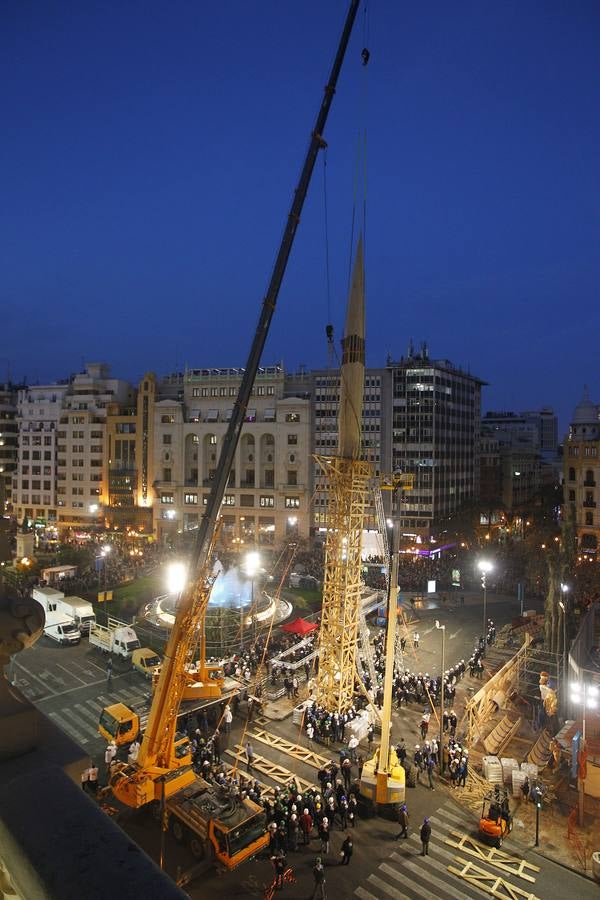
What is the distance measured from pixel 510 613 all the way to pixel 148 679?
32995 millimetres

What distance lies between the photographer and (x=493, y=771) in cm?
2444

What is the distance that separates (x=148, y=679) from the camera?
34438mm

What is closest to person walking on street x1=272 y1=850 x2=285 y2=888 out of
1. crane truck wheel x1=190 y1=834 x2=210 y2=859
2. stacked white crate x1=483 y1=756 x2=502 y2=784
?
crane truck wheel x1=190 y1=834 x2=210 y2=859

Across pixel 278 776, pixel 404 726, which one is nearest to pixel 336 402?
pixel 404 726

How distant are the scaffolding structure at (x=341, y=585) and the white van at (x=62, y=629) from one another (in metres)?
19.5

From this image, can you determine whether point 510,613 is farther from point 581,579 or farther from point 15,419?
point 15,419

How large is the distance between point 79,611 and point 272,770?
22331 mm

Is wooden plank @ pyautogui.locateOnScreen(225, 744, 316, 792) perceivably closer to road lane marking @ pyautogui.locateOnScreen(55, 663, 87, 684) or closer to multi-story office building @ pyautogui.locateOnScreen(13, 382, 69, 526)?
road lane marking @ pyautogui.locateOnScreen(55, 663, 87, 684)

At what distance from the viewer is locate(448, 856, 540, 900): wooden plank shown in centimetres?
1780

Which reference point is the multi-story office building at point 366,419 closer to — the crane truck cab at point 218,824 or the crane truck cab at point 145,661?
the crane truck cab at point 145,661

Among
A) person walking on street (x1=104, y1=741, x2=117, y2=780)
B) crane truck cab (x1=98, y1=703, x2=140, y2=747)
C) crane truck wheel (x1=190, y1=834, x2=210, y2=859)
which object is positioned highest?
crane truck cab (x1=98, y1=703, x2=140, y2=747)

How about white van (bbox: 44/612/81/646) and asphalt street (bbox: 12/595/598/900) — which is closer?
asphalt street (bbox: 12/595/598/900)

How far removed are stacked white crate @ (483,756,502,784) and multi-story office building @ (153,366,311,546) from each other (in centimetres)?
5529

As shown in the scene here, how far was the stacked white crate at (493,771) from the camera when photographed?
80.0 ft
